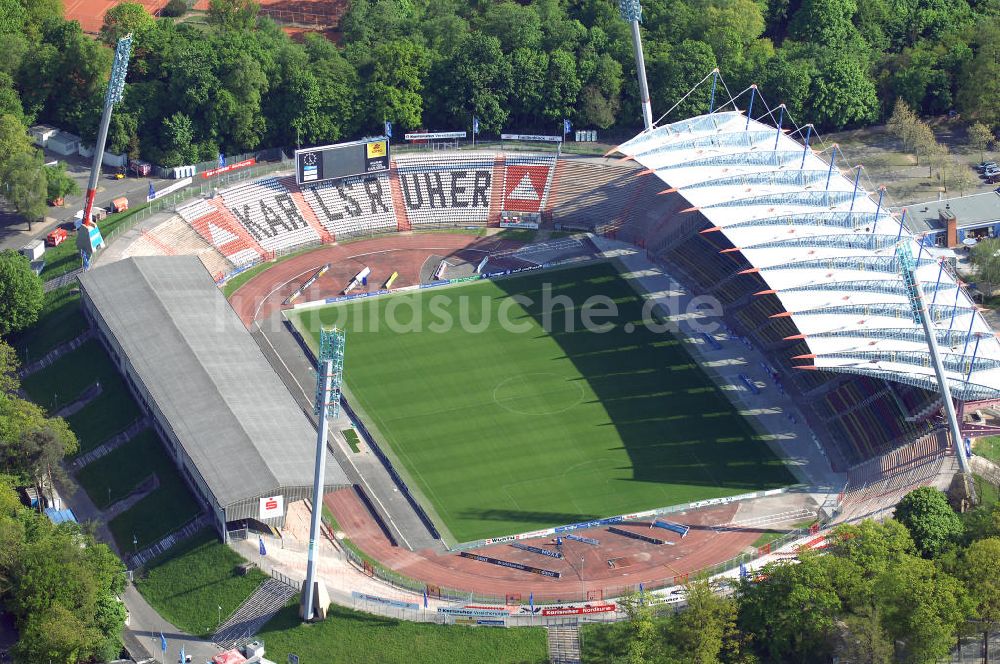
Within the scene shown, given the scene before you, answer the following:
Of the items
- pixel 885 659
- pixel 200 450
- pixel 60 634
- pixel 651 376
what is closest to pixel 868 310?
pixel 651 376

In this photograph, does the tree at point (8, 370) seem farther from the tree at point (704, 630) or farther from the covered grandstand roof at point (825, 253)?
the tree at point (704, 630)

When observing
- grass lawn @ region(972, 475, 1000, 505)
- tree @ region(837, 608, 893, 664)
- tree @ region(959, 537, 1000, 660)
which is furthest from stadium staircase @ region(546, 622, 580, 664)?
grass lawn @ region(972, 475, 1000, 505)

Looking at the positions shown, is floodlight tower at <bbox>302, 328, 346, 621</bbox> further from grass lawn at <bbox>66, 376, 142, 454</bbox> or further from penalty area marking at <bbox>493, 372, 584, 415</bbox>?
penalty area marking at <bbox>493, 372, 584, 415</bbox>

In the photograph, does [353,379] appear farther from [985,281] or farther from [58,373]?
[985,281]

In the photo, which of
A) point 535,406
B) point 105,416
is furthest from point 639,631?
point 105,416

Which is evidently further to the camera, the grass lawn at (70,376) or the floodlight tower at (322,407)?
the grass lawn at (70,376)

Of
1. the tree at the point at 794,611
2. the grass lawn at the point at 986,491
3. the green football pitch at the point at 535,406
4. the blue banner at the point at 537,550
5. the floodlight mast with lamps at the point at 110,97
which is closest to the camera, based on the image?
the tree at the point at 794,611

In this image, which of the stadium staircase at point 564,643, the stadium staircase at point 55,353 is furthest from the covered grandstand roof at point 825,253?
the stadium staircase at point 55,353
